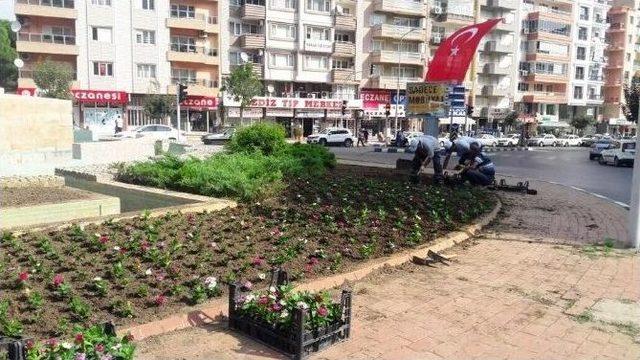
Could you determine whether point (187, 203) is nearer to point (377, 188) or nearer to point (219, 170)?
point (219, 170)

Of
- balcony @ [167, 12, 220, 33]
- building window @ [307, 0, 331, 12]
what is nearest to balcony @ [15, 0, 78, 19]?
balcony @ [167, 12, 220, 33]

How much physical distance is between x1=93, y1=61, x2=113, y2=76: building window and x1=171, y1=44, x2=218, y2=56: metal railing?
217 inches

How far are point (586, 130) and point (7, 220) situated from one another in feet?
265

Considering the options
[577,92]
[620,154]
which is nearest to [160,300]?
[620,154]

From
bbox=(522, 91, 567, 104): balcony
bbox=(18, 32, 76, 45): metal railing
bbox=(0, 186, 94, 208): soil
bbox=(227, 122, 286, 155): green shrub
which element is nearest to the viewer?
bbox=(0, 186, 94, 208): soil

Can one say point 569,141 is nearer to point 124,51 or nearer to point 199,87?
point 199,87

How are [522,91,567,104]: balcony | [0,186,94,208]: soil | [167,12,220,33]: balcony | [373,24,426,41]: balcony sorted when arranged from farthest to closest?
[522,91,567,104]: balcony, [373,24,426,41]: balcony, [167,12,220,33]: balcony, [0,186,94,208]: soil

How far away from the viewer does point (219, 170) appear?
10742mm

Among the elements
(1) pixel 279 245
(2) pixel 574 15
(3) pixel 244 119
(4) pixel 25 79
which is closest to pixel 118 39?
(4) pixel 25 79

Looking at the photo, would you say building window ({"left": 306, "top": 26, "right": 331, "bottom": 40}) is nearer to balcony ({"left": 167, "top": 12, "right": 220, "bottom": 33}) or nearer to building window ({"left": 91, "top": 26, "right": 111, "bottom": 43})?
balcony ({"left": 167, "top": 12, "right": 220, "bottom": 33})

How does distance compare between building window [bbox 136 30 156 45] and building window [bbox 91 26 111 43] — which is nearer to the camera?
building window [bbox 91 26 111 43]

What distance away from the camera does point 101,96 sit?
43.8m

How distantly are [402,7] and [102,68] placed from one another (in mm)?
30250

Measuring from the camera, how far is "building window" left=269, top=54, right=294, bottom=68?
51.5 metres
